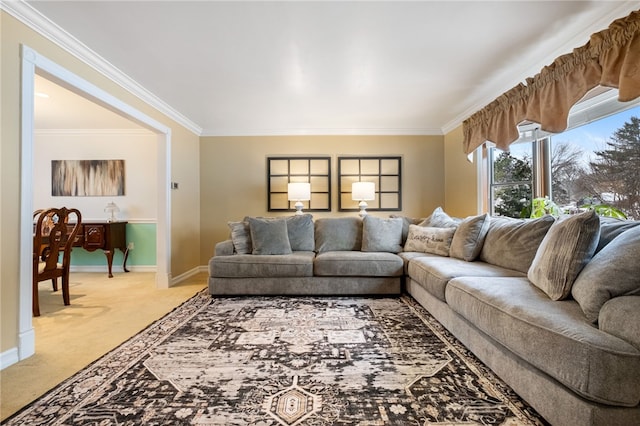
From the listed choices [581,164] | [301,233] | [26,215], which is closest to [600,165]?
[581,164]

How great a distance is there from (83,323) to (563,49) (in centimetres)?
469

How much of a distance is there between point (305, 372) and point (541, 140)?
3389 mm

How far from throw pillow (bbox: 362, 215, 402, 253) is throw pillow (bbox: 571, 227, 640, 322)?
225 cm

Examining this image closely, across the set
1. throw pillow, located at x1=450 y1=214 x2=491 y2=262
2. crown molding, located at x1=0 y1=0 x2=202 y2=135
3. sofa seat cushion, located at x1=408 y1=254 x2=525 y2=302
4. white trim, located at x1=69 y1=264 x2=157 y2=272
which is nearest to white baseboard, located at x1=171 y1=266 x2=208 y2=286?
white trim, located at x1=69 y1=264 x2=157 y2=272

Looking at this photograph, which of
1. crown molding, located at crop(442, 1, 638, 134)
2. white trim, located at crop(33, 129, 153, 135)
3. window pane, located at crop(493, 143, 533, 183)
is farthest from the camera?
Result: white trim, located at crop(33, 129, 153, 135)

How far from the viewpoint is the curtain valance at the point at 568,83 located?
1.78 m

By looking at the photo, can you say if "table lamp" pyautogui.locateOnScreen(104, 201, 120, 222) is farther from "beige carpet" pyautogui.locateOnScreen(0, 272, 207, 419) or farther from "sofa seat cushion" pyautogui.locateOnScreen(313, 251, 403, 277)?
"sofa seat cushion" pyautogui.locateOnScreen(313, 251, 403, 277)

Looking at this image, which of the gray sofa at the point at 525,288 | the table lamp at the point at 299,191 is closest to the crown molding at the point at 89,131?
the table lamp at the point at 299,191

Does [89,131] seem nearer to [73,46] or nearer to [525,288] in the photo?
[73,46]

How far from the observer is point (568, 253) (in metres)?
1.58

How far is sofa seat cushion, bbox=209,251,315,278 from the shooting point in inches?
127

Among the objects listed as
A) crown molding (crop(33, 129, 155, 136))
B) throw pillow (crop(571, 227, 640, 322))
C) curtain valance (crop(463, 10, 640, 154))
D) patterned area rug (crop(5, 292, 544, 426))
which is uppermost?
crown molding (crop(33, 129, 155, 136))

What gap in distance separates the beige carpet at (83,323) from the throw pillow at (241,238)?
0.81m

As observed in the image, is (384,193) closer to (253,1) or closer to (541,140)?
(541,140)
